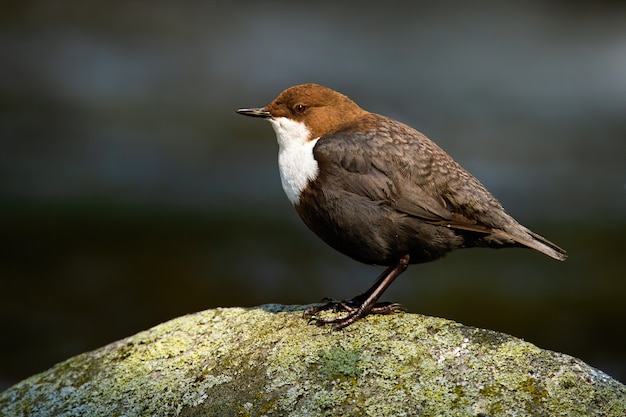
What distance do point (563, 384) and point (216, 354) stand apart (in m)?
1.50

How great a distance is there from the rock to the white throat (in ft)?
2.27

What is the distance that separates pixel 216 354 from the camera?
345 cm

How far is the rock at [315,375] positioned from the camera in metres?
2.93

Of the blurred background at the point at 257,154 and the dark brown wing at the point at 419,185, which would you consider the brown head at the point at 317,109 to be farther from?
the blurred background at the point at 257,154

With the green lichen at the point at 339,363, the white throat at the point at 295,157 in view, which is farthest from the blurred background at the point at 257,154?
the green lichen at the point at 339,363

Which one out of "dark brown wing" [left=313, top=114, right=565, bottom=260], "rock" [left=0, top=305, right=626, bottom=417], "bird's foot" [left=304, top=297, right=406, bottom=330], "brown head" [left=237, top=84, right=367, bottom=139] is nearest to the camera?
"rock" [left=0, top=305, right=626, bottom=417]

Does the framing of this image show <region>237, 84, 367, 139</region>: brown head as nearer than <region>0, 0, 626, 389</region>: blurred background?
Yes

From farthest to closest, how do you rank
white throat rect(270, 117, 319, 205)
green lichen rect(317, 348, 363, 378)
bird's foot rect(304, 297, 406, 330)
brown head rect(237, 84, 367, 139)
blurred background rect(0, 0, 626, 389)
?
blurred background rect(0, 0, 626, 389) < brown head rect(237, 84, 367, 139) < white throat rect(270, 117, 319, 205) < bird's foot rect(304, 297, 406, 330) < green lichen rect(317, 348, 363, 378)

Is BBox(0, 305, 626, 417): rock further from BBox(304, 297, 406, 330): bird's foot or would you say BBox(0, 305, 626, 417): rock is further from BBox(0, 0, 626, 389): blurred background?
BBox(0, 0, 626, 389): blurred background

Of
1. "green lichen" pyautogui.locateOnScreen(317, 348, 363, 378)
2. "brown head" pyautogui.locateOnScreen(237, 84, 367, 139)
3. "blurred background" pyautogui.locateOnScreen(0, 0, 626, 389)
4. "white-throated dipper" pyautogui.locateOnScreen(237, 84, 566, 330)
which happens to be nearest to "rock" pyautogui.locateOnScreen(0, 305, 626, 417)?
"green lichen" pyautogui.locateOnScreen(317, 348, 363, 378)

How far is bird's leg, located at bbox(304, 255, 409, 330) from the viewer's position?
11.7 feet

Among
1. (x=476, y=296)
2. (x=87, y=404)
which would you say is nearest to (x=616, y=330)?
(x=476, y=296)

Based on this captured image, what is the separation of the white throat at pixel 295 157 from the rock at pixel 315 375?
2.27ft

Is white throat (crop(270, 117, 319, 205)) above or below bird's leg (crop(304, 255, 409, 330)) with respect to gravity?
above
